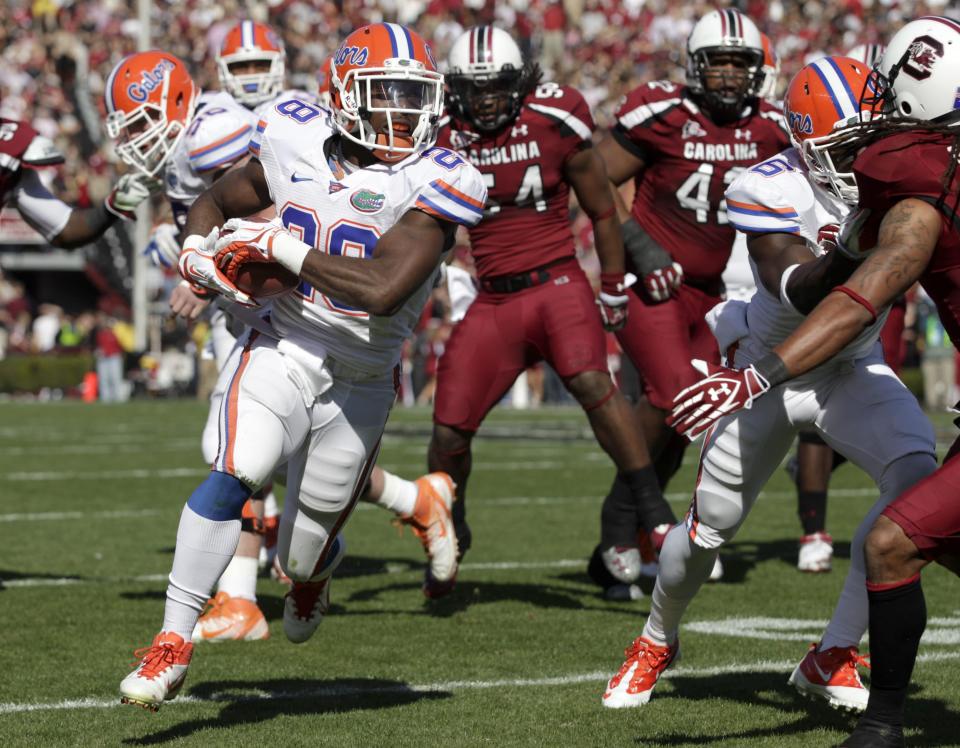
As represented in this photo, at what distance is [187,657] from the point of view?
141 inches

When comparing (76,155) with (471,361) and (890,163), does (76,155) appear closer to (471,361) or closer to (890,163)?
(471,361)

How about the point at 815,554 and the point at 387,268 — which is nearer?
the point at 387,268

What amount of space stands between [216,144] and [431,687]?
2.24m

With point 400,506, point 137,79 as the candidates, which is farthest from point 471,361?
point 137,79

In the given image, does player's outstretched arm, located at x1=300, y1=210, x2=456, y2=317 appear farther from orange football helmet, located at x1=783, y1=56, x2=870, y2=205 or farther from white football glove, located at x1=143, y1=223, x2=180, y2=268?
white football glove, located at x1=143, y1=223, x2=180, y2=268

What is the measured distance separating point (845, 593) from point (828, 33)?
49.0ft

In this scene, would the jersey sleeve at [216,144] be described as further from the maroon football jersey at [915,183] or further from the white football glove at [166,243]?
the maroon football jersey at [915,183]

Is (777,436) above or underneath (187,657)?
above

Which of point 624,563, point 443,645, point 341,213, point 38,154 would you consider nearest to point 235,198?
point 341,213

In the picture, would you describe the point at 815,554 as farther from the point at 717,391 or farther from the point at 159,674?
the point at 159,674

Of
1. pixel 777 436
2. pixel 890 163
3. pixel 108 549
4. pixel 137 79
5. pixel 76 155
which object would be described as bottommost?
pixel 76 155

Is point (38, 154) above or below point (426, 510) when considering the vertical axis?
above

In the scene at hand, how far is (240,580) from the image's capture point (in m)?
5.04

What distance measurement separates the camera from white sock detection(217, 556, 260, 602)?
5.01 meters
